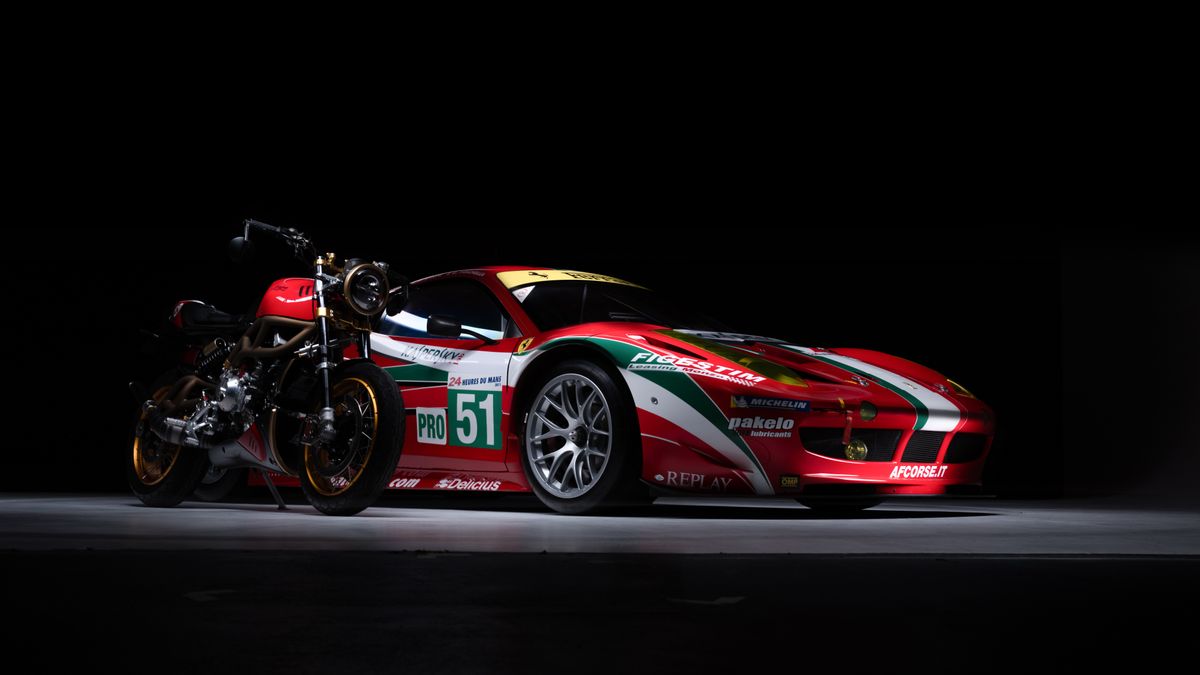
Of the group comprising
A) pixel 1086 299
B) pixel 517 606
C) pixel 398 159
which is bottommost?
pixel 517 606

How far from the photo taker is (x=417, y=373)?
25.9 ft

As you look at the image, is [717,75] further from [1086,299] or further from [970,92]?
[1086,299]

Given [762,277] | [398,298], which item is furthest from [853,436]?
[762,277]

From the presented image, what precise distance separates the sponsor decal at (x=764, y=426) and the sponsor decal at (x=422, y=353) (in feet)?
5.65

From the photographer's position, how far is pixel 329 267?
24.2 feet

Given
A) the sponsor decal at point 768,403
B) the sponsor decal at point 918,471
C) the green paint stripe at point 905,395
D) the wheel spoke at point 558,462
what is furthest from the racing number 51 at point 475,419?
the sponsor decal at point 918,471

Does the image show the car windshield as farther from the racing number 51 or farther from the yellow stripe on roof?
the racing number 51

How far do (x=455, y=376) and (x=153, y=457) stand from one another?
191 cm

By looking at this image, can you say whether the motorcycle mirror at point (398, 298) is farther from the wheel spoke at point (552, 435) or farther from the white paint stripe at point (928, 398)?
the white paint stripe at point (928, 398)

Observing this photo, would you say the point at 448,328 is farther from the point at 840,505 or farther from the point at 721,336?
the point at 840,505

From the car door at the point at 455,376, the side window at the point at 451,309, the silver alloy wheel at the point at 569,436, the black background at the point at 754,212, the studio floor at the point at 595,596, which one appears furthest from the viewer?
the black background at the point at 754,212

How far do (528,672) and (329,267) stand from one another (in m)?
4.70

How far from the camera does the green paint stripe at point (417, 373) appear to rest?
7785 millimetres

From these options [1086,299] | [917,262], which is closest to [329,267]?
[917,262]
